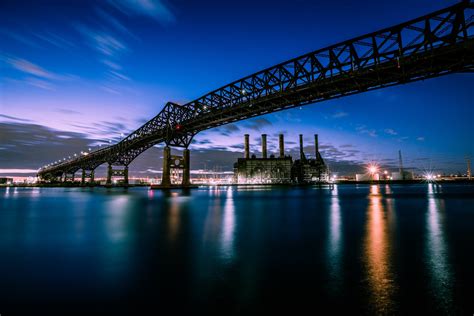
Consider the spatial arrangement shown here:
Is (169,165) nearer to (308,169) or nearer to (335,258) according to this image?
(335,258)

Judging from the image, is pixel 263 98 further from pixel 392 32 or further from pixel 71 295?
pixel 71 295

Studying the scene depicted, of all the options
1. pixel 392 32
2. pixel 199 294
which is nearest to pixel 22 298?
pixel 199 294

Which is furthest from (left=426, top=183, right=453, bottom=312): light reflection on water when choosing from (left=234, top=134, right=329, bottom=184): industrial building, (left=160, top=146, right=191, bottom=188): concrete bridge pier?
(left=234, top=134, right=329, bottom=184): industrial building

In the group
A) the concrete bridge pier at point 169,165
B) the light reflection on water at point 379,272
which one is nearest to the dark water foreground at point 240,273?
the light reflection on water at point 379,272

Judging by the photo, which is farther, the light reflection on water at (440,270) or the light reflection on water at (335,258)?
the light reflection on water at (335,258)

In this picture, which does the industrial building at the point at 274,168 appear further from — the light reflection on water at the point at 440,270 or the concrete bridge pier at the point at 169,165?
the light reflection on water at the point at 440,270

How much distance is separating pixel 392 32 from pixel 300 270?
26359mm

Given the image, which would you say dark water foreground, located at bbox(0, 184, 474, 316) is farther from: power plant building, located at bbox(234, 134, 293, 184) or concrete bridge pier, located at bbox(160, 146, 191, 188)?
power plant building, located at bbox(234, 134, 293, 184)

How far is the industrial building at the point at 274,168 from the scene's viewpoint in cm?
12938

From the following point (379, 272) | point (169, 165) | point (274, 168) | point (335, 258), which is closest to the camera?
point (379, 272)

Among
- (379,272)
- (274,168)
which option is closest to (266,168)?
(274,168)

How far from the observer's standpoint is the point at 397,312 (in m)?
3.21

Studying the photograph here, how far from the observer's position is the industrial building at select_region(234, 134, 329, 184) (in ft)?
424

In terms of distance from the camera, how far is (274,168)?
12988 centimetres
